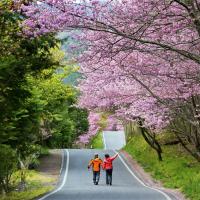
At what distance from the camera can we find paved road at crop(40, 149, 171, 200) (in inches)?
763

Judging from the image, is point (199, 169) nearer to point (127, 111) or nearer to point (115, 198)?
point (127, 111)

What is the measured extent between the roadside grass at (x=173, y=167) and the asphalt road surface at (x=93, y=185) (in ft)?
3.36

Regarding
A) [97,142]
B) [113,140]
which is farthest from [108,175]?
[97,142]

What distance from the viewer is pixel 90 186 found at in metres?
25.4

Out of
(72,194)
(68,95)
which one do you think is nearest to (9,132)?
(72,194)

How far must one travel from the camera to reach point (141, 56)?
17844 mm

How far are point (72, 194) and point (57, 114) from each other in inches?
1005

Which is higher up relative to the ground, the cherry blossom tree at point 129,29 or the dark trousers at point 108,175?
the cherry blossom tree at point 129,29

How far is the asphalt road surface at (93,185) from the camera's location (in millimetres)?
19406

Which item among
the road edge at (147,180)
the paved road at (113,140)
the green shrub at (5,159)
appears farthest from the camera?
the paved road at (113,140)

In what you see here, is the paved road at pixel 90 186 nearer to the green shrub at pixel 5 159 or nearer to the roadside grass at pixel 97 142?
the green shrub at pixel 5 159

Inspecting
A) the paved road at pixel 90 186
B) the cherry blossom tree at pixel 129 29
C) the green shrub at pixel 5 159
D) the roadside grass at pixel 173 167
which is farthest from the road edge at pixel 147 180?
the green shrub at pixel 5 159

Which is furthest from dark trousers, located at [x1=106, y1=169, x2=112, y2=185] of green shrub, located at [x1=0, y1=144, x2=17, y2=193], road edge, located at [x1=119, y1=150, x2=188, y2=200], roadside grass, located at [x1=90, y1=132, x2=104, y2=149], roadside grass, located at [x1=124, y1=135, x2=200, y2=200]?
roadside grass, located at [x1=90, y1=132, x2=104, y2=149]

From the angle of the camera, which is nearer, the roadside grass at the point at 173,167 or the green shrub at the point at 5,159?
the green shrub at the point at 5,159
